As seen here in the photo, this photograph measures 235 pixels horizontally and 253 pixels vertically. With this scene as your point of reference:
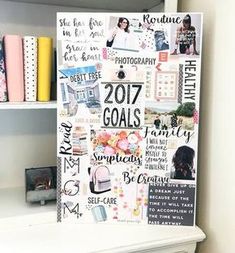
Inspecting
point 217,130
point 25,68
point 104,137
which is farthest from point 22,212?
point 217,130

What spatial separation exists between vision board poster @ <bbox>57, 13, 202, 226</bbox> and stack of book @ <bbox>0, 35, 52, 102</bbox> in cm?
12

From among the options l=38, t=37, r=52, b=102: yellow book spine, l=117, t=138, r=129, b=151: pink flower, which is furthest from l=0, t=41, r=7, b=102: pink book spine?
l=117, t=138, r=129, b=151: pink flower

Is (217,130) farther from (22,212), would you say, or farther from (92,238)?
(22,212)

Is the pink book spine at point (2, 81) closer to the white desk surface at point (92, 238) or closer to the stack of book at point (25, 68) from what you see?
the stack of book at point (25, 68)

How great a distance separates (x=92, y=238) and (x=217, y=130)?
21.9 inches

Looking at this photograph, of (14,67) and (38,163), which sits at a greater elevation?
(14,67)

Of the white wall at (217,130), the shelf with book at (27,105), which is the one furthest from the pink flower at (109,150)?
the white wall at (217,130)

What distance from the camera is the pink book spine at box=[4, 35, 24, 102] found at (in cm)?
112

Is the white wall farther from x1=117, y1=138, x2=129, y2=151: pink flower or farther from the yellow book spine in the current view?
the yellow book spine

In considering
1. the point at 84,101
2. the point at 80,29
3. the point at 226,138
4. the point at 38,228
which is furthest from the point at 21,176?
the point at 226,138

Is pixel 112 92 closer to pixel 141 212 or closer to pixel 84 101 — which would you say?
pixel 84 101

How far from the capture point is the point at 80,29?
1.08 metres

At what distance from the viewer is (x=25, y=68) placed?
1154 mm

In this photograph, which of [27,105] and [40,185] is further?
[40,185]
